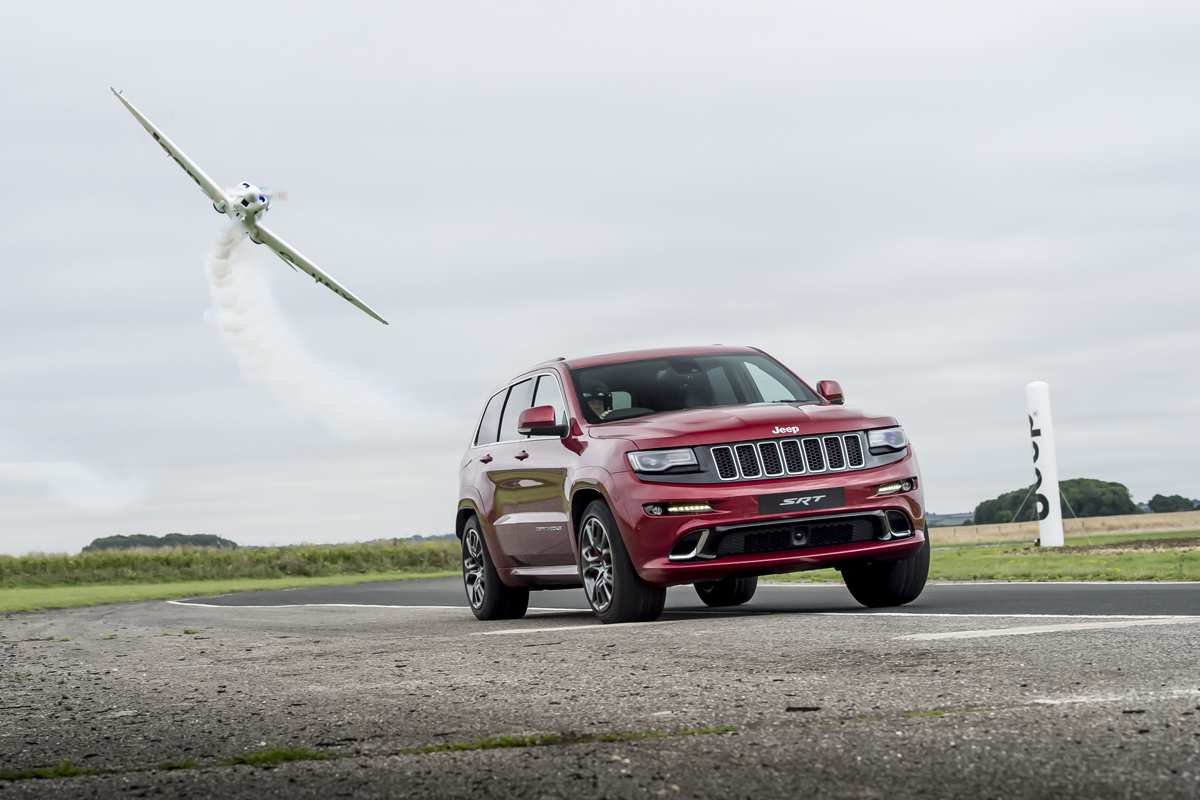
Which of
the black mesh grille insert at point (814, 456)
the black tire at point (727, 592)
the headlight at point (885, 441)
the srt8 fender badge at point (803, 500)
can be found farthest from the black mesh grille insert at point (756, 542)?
the black tire at point (727, 592)

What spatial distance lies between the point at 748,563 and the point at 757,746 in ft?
15.5

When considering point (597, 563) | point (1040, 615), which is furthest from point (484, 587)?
point (1040, 615)

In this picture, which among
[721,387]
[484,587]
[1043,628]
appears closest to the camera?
[1043,628]

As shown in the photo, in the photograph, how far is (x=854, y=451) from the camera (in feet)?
28.6

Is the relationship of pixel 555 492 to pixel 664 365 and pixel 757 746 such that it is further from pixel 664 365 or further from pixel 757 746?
pixel 757 746

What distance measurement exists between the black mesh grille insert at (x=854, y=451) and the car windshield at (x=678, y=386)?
3.49 feet

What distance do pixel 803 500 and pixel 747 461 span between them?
43 cm

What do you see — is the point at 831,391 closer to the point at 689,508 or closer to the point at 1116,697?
the point at 689,508

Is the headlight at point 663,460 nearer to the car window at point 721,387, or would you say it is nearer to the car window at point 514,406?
the car window at point 721,387

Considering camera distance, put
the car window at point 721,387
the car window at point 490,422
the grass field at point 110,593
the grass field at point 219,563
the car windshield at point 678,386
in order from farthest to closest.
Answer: the grass field at point 219,563, the grass field at point 110,593, the car window at point 490,422, the car window at point 721,387, the car windshield at point 678,386

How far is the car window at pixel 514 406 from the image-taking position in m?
10.8

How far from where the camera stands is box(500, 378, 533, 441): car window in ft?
35.5

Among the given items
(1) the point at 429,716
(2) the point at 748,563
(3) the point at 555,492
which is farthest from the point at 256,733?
(3) the point at 555,492

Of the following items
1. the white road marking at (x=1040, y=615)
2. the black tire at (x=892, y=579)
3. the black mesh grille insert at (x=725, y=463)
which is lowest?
the white road marking at (x=1040, y=615)
